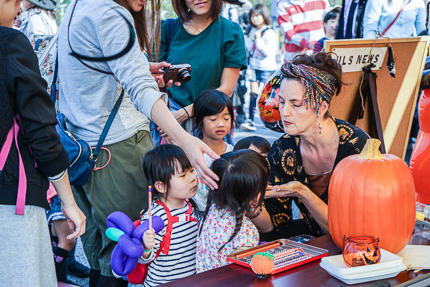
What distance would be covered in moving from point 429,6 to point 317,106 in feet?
10.2

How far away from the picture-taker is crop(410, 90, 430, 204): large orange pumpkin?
2954 mm

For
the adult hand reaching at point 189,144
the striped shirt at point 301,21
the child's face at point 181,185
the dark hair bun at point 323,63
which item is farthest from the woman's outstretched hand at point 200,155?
the striped shirt at point 301,21

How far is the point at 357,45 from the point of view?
2.76m

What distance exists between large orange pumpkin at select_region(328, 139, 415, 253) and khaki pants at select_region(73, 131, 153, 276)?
2.83 ft

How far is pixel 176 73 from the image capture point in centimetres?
250

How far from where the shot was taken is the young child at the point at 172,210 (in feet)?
6.66

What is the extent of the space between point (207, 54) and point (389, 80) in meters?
1.28

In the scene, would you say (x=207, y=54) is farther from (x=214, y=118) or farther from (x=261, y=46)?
(x=261, y=46)

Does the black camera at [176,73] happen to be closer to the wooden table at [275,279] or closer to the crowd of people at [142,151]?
the crowd of people at [142,151]

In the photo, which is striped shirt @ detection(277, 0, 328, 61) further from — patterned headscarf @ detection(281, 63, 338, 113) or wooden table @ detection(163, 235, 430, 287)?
wooden table @ detection(163, 235, 430, 287)

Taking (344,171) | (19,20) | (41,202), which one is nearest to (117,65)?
(41,202)

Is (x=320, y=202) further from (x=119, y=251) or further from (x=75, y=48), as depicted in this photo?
(x=75, y=48)

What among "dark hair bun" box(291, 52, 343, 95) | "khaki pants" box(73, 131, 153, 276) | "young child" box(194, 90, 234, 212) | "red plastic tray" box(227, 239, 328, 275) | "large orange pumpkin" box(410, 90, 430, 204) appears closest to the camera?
"red plastic tray" box(227, 239, 328, 275)

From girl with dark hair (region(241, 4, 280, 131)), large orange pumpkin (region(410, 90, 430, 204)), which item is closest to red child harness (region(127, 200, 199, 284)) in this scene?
large orange pumpkin (region(410, 90, 430, 204))
